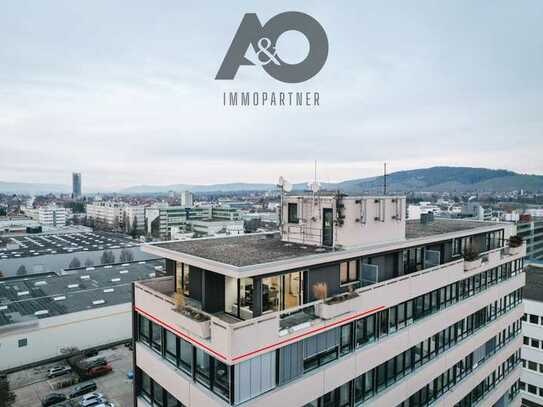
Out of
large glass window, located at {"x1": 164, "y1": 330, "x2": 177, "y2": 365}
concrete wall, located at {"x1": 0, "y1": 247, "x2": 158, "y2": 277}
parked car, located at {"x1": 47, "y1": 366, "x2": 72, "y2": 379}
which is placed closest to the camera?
large glass window, located at {"x1": 164, "y1": 330, "x2": 177, "y2": 365}

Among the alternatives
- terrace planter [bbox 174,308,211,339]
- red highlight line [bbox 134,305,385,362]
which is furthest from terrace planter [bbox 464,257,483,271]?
terrace planter [bbox 174,308,211,339]

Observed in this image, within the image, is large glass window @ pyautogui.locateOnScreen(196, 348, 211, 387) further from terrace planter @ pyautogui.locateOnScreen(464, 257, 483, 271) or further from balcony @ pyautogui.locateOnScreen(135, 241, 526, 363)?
terrace planter @ pyautogui.locateOnScreen(464, 257, 483, 271)

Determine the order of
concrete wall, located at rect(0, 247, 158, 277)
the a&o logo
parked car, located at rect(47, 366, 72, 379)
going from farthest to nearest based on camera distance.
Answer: concrete wall, located at rect(0, 247, 158, 277), parked car, located at rect(47, 366, 72, 379), the a&o logo

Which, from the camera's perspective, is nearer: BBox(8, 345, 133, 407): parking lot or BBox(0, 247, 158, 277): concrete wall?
BBox(8, 345, 133, 407): parking lot

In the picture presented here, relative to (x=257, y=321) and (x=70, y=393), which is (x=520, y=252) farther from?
(x=70, y=393)

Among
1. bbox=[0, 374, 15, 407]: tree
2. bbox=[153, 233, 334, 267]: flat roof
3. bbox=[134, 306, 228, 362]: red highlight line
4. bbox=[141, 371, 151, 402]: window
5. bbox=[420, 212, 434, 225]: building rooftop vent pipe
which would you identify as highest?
bbox=[420, 212, 434, 225]: building rooftop vent pipe

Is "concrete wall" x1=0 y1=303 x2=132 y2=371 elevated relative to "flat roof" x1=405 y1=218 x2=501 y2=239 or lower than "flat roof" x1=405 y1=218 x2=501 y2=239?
lower

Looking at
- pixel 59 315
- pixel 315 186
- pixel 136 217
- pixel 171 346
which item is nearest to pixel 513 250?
pixel 315 186
